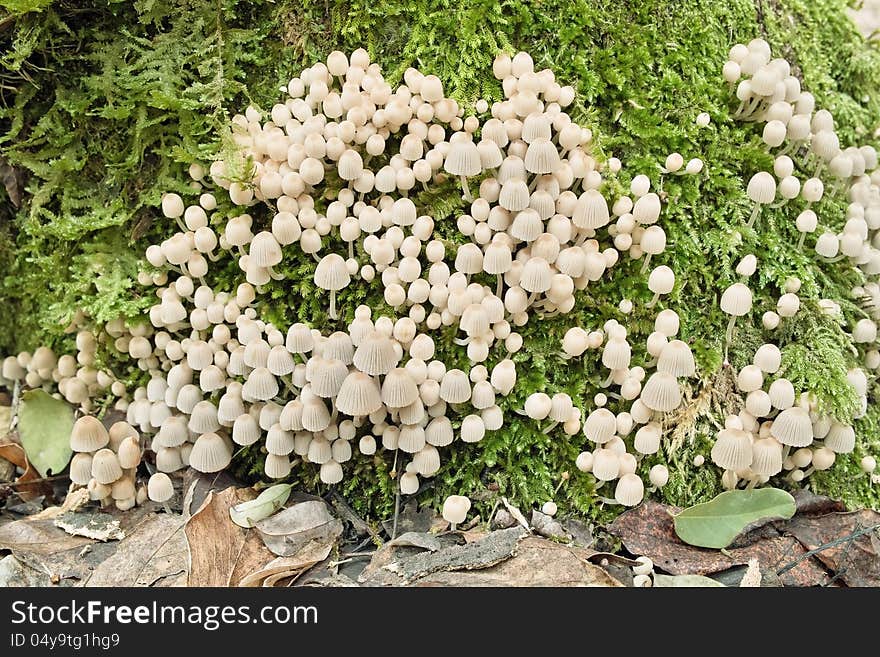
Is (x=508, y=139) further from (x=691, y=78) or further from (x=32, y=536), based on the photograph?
(x=32, y=536)

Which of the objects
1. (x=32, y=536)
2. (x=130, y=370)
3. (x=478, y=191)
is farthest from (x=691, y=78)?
(x=32, y=536)

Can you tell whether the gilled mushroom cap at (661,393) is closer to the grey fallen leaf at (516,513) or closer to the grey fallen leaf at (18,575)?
the grey fallen leaf at (516,513)

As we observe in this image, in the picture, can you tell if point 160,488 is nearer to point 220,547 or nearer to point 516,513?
point 220,547

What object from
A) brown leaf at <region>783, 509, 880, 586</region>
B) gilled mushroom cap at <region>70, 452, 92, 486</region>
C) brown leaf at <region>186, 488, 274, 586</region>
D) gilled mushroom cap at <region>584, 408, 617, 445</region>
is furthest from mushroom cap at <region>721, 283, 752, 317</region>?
gilled mushroom cap at <region>70, 452, 92, 486</region>

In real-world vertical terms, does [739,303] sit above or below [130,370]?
above

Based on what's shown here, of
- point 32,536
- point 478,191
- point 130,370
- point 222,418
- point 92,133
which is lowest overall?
point 32,536

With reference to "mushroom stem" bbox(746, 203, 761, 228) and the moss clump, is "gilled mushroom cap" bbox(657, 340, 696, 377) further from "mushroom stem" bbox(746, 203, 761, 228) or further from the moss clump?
"mushroom stem" bbox(746, 203, 761, 228)
